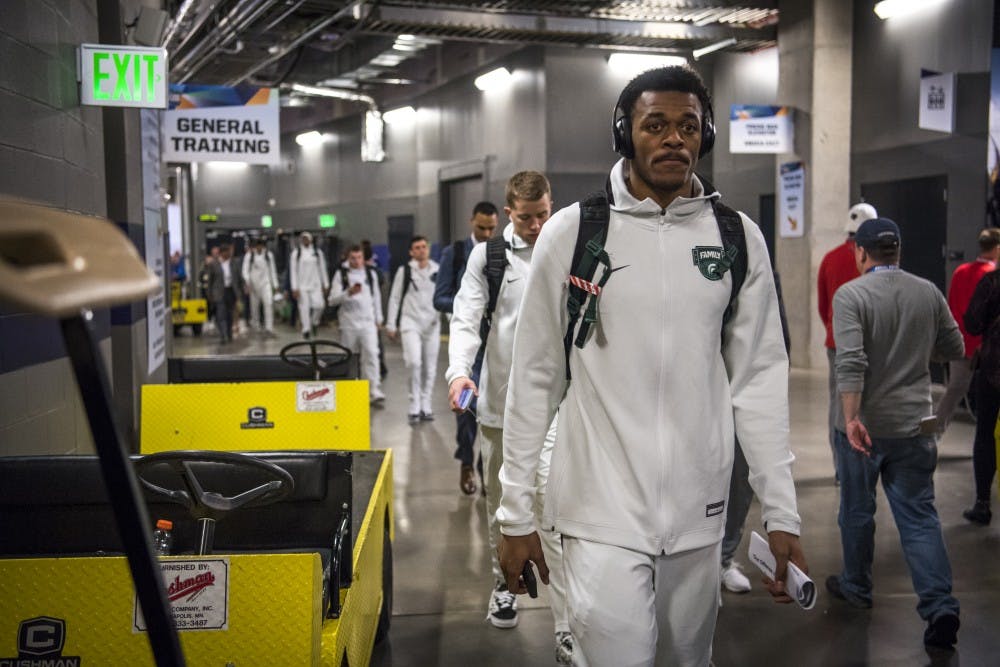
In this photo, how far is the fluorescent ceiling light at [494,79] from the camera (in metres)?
17.6

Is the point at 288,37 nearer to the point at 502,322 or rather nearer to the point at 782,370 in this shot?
the point at 502,322

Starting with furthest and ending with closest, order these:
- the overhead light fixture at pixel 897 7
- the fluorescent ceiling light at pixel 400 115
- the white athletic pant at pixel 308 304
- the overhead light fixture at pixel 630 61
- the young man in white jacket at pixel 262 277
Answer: the fluorescent ceiling light at pixel 400 115 < the young man in white jacket at pixel 262 277 < the white athletic pant at pixel 308 304 < the overhead light fixture at pixel 630 61 < the overhead light fixture at pixel 897 7

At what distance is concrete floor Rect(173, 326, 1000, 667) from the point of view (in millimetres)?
3852

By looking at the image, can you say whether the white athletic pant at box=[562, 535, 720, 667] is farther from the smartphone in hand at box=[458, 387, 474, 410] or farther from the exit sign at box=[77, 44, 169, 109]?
the exit sign at box=[77, 44, 169, 109]

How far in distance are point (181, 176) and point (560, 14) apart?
37.8 ft

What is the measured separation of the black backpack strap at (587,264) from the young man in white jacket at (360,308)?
8066 mm

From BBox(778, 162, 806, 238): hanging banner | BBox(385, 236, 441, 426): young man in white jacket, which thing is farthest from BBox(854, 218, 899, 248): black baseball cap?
BBox(778, 162, 806, 238): hanging banner

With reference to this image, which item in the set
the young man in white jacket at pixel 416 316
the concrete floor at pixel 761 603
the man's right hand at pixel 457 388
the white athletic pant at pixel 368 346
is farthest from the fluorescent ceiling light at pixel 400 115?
the man's right hand at pixel 457 388

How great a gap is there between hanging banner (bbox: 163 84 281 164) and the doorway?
7.47 metres

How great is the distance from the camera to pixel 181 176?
2189cm

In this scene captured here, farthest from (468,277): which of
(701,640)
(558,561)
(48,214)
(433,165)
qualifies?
(433,165)

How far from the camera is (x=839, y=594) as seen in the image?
4480mm

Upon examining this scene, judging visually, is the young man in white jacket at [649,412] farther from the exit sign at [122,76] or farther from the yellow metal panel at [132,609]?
the exit sign at [122,76]

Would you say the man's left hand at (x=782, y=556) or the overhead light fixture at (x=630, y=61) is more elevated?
the overhead light fixture at (x=630, y=61)
